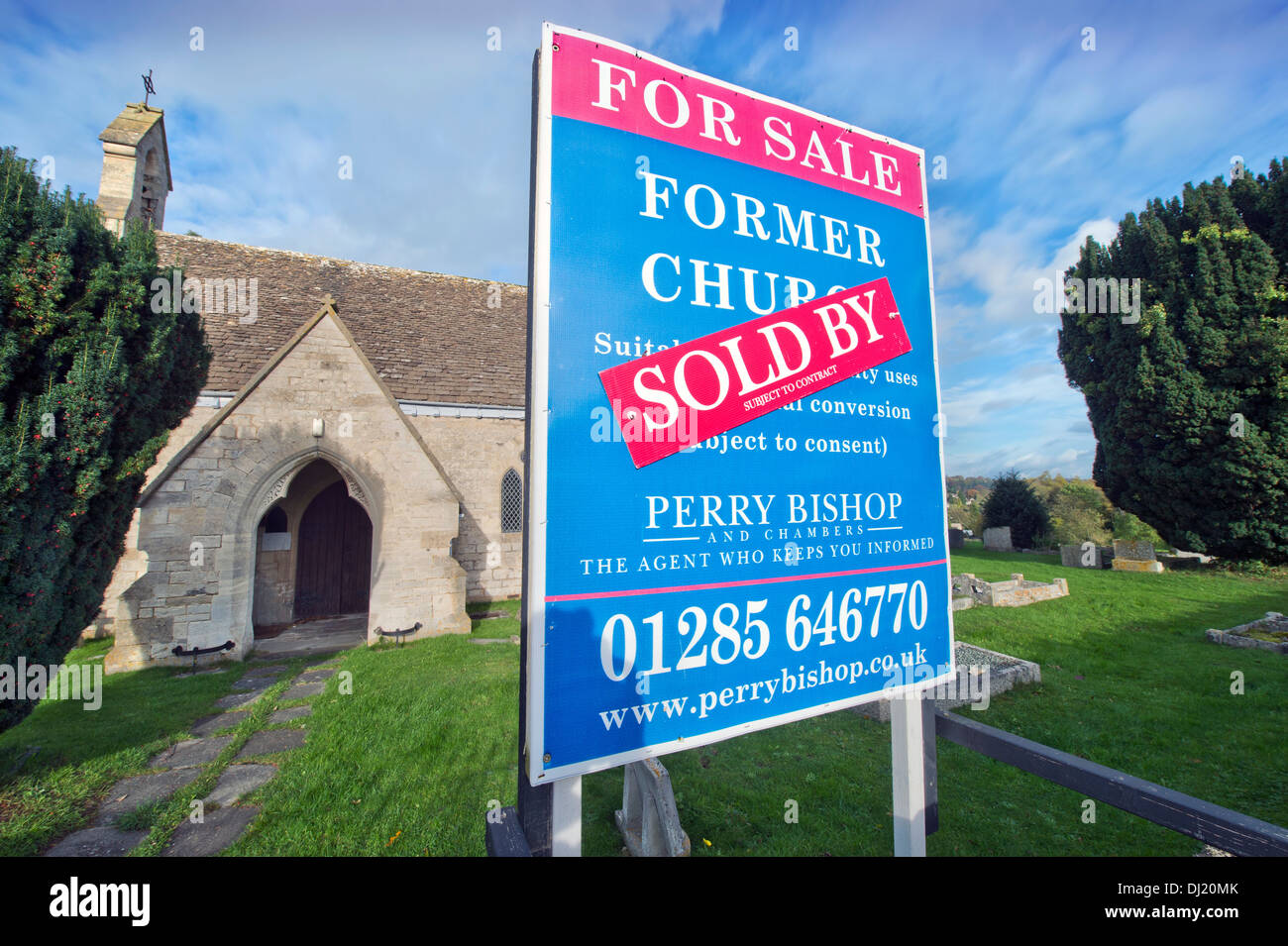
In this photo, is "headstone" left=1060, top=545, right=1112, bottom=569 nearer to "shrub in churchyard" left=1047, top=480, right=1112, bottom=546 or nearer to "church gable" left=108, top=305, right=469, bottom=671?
"shrub in churchyard" left=1047, top=480, right=1112, bottom=546

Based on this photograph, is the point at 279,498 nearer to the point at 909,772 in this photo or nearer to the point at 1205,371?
the point at 909,772

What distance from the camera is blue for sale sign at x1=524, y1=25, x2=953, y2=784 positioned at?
6.26ft

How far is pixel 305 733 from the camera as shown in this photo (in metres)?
6.29

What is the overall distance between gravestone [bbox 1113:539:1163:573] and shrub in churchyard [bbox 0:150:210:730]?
2378 cm

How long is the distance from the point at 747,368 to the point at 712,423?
316 mm

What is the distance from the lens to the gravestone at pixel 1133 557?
16.6 metres

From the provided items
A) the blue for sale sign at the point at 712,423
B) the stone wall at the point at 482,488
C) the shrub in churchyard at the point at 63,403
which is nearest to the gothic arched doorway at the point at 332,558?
the stone wall at the point at 482,488

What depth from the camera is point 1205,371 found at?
16.5 meters

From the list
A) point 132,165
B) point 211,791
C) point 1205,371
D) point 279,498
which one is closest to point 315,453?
point 279,498

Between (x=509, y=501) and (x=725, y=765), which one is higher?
(x=509, y=501)

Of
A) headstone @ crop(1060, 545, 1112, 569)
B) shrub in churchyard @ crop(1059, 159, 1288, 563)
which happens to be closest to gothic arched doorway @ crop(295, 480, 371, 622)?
headstone @ crop(1060, 545, 1112, 569)
